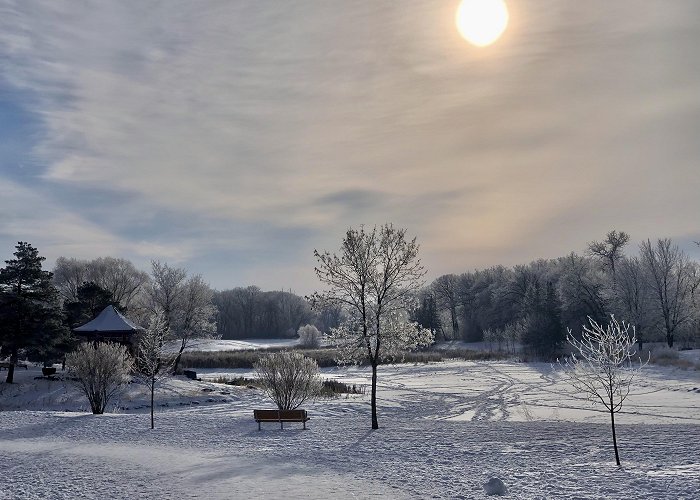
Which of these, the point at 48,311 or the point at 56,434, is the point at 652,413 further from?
the point at 48,311

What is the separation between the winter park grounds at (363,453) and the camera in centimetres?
1255

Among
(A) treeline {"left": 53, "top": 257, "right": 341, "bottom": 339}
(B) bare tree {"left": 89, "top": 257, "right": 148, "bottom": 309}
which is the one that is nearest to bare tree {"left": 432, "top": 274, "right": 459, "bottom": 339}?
(A) treeline {"left": 53, "top": 257, "right": 341, "bottom": 339}

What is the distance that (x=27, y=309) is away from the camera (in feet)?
136

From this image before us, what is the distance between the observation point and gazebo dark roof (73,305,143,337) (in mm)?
44625

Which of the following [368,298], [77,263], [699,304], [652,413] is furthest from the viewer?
[77,263]

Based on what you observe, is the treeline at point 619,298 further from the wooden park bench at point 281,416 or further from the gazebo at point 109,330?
the wooden park bench at point 281,416

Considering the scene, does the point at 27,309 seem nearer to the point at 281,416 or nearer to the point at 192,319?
the point at 192,319

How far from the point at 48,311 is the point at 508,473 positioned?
3886 cm

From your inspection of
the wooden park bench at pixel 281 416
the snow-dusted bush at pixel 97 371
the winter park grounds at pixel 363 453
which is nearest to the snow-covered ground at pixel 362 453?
the winter park grounds at pixel 363 453

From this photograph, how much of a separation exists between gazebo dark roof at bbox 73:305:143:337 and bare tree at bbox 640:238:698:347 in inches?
2233

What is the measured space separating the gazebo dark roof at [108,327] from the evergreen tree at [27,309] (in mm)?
2223

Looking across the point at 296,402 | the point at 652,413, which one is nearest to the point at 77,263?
the point at 296,402

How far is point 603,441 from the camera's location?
18344 mm

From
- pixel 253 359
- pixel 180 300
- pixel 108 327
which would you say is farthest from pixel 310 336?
pixel 108 327
